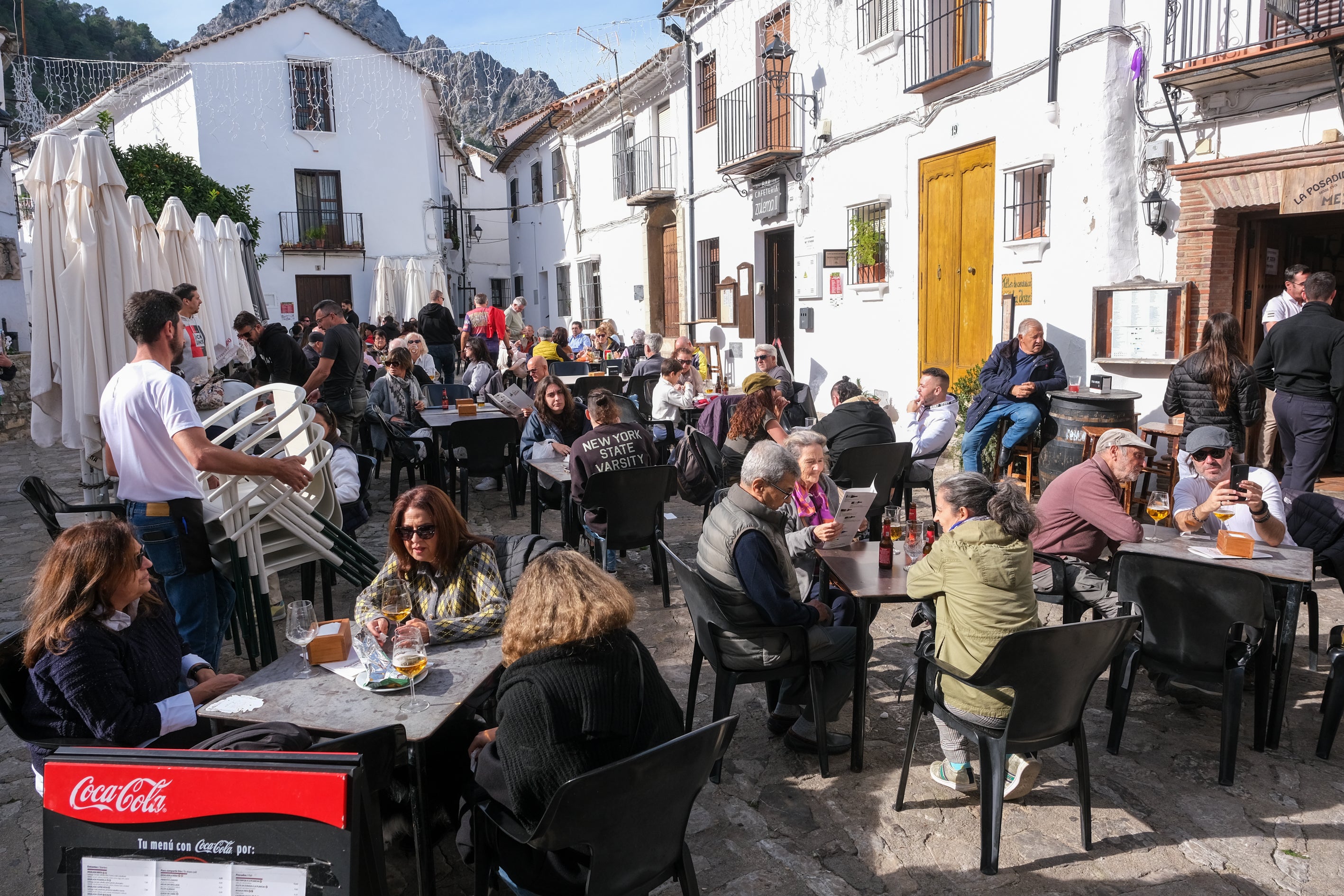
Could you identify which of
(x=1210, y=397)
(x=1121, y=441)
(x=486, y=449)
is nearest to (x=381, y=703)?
(x=1121, y=441)

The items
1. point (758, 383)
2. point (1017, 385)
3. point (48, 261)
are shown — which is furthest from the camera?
point (1017, 385)

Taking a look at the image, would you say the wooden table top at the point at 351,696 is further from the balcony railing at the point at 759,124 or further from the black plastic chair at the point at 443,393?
the balcony railing at the point at 759,124

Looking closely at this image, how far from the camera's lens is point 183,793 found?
1774 mm

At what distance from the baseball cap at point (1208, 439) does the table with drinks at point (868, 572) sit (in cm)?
137

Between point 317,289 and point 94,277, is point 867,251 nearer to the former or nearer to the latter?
point 94,277

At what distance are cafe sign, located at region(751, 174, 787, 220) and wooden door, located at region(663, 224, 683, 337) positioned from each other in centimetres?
352

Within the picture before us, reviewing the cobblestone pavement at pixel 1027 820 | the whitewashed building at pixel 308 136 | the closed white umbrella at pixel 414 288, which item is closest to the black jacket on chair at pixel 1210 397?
the cobblestone pavement at pixel 1027 820

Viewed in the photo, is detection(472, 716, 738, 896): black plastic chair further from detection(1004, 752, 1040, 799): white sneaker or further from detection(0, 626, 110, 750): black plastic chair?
detection(1004, 752, 1040, 799): white sneaker

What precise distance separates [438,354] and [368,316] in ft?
39.4

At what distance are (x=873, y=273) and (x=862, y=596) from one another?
8.30 m

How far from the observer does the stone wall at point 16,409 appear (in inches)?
496

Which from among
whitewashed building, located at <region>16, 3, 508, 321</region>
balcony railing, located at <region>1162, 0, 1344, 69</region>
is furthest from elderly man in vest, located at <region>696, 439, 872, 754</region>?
whitewashed building, located at <region>16, 3, 508, 321</region>

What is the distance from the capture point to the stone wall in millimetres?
12609

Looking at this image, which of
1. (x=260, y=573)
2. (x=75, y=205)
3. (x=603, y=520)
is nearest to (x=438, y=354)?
(x=75, y=205)
